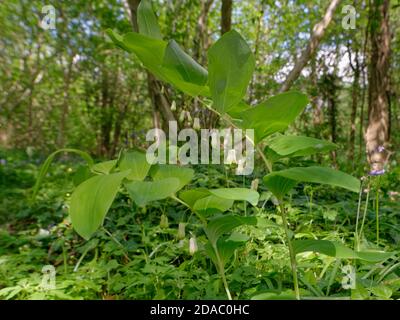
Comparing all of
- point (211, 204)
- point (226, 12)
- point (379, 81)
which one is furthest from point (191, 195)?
point (379, 81)

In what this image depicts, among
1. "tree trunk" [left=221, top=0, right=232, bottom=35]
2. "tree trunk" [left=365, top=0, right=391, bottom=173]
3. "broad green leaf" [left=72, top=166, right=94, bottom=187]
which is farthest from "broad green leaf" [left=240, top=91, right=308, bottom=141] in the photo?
"tree trunk" [left=365, top=0, right=391, bottom=173]

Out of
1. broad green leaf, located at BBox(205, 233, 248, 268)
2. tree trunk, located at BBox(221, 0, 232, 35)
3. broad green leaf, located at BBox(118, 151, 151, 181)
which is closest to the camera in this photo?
broad green leaf, located at BBox(118, 151, 151, 181)

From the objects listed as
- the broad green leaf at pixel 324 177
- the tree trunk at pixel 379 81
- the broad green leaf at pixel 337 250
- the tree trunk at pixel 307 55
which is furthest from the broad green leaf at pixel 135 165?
the tree trunk at pixel 379 81

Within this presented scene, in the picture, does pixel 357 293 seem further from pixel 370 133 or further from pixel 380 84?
pixel 380 84

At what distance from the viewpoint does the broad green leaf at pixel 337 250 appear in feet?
2.22

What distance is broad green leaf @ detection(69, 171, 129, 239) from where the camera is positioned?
55 cm

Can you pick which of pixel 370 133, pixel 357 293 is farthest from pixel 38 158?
pixel 357 293

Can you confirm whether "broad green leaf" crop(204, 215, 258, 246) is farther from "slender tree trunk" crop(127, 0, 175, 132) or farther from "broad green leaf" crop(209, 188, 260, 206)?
"slender tree trunk" crop(127, 0, 175, 132)

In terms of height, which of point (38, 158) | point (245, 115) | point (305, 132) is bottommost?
point (245, 115)

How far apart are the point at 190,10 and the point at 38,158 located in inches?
104

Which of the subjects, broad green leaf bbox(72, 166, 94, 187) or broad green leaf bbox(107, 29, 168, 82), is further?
broad green leaf bbox(72, 166, 94, 187)

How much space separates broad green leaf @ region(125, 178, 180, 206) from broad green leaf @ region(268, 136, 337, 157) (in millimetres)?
232

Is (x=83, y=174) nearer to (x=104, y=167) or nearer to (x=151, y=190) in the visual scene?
(x=104, y=167)

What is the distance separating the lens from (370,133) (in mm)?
3744
